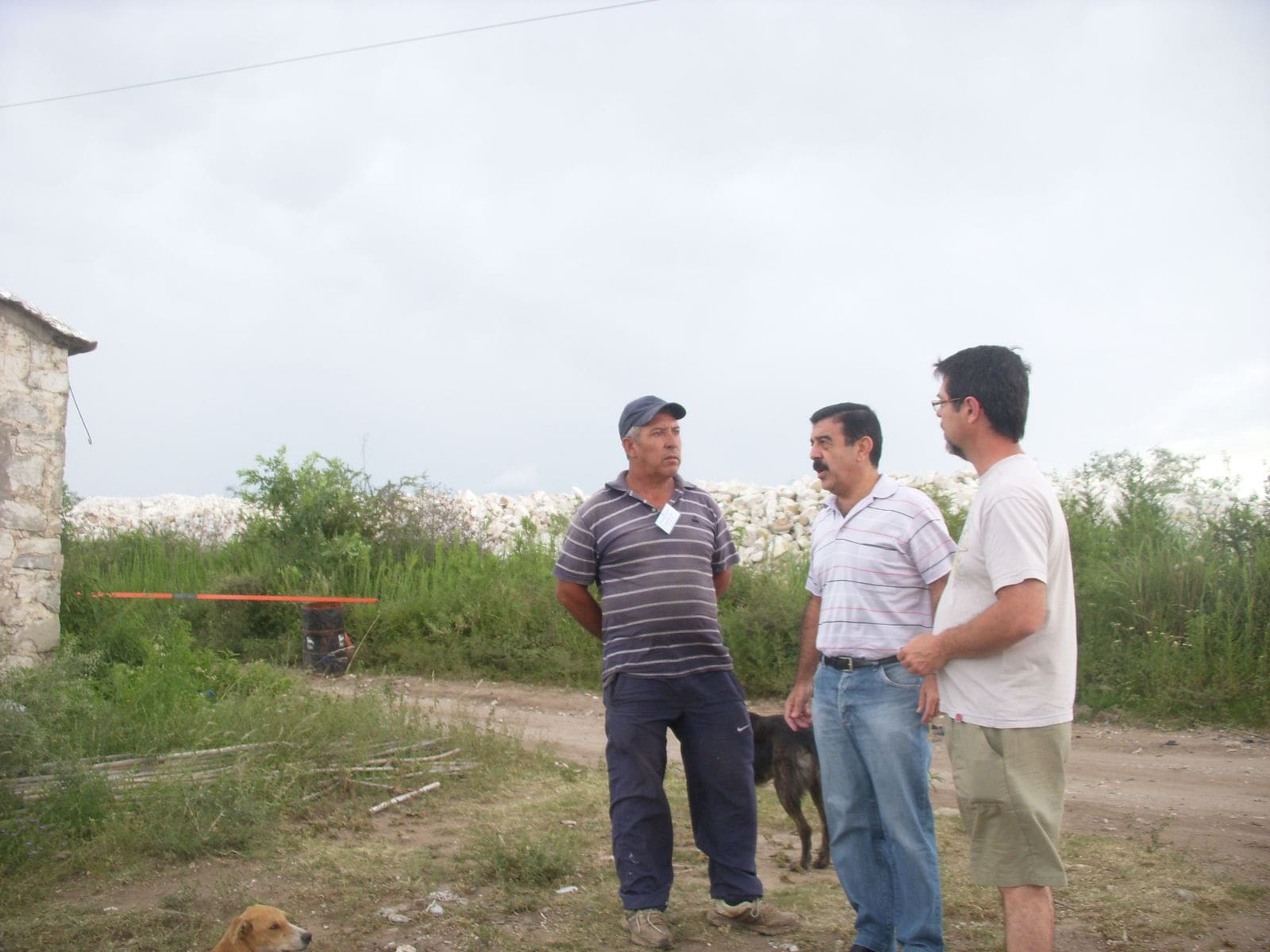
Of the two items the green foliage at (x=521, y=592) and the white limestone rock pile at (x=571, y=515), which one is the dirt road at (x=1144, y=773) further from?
the white limestone rock pile at (x=571, y=515)

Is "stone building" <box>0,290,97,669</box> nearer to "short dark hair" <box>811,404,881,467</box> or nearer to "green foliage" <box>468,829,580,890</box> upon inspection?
"green foliage" <box>468,829,580,890</box>

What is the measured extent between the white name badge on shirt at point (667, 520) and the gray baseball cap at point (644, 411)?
38 centimetres

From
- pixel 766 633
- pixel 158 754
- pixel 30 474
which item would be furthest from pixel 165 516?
pixel 158 754

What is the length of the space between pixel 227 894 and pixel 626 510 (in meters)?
2.59

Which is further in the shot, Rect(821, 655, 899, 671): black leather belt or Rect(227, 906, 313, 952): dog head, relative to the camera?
Rect(227, 906, 313, 952): dog head

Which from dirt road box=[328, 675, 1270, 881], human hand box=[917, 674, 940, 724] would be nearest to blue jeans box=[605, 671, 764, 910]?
human hand box=[917, 674, 940, 724]

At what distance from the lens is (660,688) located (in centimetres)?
434

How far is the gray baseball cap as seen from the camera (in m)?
4.39

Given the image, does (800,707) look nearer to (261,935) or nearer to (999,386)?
(999,386)

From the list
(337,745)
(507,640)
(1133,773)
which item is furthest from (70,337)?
(1133,773)

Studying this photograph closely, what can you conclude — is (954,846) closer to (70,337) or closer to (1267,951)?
(1267,951)

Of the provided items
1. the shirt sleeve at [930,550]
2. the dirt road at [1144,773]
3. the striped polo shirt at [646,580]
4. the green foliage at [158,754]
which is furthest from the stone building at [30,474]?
the shirt sleeve at [930,550]

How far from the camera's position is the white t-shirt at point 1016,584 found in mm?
3008

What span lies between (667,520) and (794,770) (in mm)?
1745
